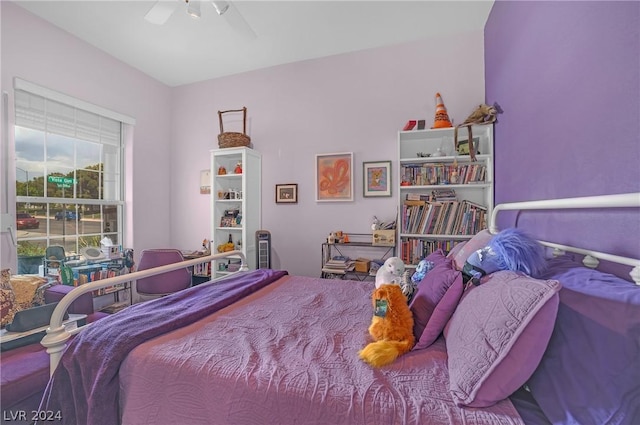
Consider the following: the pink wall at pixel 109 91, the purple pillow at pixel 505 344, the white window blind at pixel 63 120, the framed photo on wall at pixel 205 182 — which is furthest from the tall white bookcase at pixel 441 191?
the white window blind at pixel 63 120

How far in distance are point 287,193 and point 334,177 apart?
58 cm

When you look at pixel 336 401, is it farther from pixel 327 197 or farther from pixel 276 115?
pixel 276 115

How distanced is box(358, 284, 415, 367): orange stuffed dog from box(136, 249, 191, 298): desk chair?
7.39ft

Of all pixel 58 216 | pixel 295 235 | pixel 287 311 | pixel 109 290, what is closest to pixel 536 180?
pixel 287 311

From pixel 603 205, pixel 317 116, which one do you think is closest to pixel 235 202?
pixel 317 116

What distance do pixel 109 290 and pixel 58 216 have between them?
33.1 inches

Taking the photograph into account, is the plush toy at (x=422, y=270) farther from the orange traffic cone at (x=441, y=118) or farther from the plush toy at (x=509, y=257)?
the orange traffic cone at (x=441, y=118)

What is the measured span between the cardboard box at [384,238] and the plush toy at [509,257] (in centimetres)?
146

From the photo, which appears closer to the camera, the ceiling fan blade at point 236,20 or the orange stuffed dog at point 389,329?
the orange stuffed dog at point 389,329

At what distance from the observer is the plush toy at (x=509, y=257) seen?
934 mm

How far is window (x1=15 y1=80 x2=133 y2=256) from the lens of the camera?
232 centimetres

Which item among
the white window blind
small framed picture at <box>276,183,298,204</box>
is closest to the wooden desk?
small framed picture at <box>276,183,298,204</box>

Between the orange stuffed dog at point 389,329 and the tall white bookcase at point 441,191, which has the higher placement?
the tall white bookcase at point 441,191

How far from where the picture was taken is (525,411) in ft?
2.28
